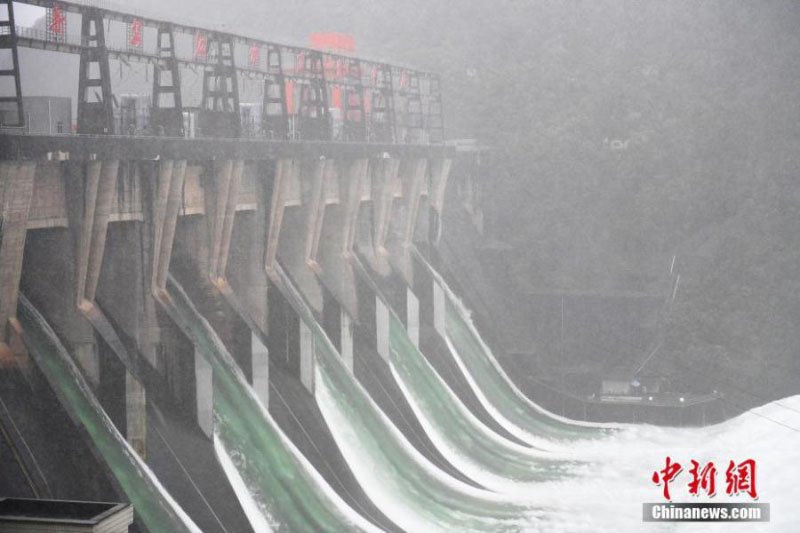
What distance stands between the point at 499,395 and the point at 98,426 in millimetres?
12137

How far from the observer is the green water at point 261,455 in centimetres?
1248

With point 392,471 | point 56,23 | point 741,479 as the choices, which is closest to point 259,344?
point 392,471

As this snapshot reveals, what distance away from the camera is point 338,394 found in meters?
15.8

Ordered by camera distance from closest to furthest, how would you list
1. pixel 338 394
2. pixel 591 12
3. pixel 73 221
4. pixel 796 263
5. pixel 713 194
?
pixel 73 221
pixel 338 394
pixel 796 263
pixel 713 194
pixel 591 12

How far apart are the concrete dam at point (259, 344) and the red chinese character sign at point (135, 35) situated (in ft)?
0.46

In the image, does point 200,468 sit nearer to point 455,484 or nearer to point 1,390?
point 1,390

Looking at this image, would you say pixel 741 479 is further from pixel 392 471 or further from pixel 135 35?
pixel 135 35

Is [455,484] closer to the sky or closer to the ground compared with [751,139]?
closer to the ground

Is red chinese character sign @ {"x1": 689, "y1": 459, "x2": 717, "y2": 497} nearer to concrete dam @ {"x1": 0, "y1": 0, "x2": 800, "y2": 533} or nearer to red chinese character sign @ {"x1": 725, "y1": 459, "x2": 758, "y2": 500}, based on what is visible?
red chinese character sign @ {"x1": 725, "y1": 459, "x2": 758, "y2": 500}

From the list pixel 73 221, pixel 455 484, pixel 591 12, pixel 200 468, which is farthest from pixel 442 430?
pixel 591 12

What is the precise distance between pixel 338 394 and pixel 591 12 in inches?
855

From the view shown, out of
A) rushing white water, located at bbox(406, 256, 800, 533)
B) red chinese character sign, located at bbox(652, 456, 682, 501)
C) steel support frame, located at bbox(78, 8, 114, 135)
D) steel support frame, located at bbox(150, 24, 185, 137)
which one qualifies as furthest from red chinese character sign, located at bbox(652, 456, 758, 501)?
steel support frame, located at bbox(78, 8, 114, 135)

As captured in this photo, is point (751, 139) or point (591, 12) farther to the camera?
point (591, 12)

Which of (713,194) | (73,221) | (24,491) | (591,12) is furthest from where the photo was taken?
(591,12)
